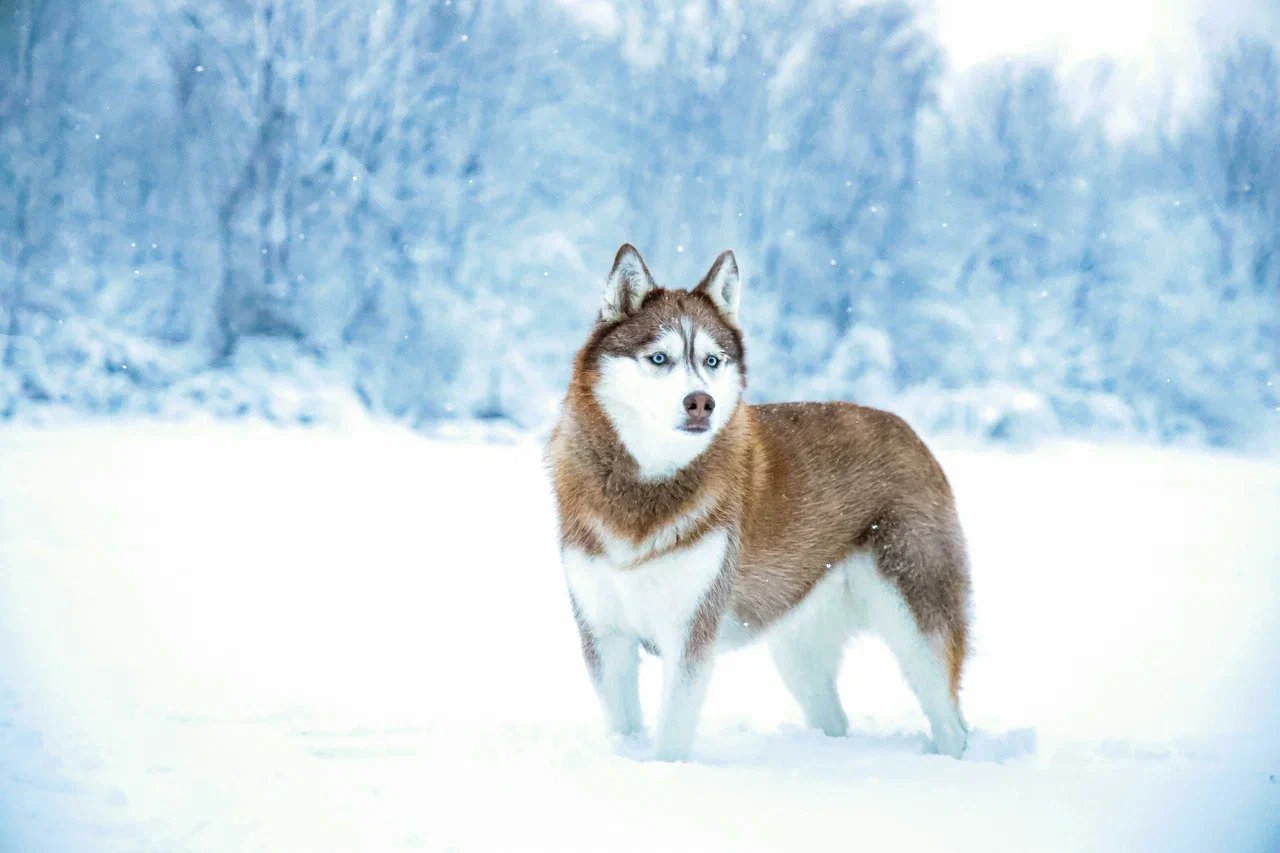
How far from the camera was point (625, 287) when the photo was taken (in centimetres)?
219

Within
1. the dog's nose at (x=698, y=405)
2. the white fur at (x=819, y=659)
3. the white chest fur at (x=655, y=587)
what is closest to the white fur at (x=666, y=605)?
the white chest fur at (x=655, y=587)

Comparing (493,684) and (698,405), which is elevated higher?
(698,405)

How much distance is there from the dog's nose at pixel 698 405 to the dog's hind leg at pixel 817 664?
29.4 inches

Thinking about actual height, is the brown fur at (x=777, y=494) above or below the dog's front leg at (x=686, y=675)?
above

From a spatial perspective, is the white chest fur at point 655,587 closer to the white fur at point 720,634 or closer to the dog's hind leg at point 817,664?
the white fur at point 720,634

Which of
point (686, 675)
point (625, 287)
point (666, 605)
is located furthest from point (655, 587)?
point (625, 287)

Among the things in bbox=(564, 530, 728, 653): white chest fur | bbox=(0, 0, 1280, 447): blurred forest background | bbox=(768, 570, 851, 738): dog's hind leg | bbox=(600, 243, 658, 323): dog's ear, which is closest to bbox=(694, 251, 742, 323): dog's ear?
bbox=(600, 243, 658, 323): dog's ear

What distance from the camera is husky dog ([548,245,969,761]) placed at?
2094 mm

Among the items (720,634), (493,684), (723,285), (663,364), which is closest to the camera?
(663,364)

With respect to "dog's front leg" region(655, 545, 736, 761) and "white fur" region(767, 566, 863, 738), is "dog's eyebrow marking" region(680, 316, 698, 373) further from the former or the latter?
"white fur" region(767, 566, 863, 738)

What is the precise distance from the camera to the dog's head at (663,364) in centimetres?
204

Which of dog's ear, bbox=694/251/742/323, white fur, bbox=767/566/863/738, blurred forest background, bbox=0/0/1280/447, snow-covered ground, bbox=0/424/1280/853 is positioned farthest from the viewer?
blurred forest background, bbox=0/0/1280/447

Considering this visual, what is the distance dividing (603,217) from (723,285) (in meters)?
5.23

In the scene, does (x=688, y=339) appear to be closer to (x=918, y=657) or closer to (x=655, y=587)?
(x=655, y=587)
